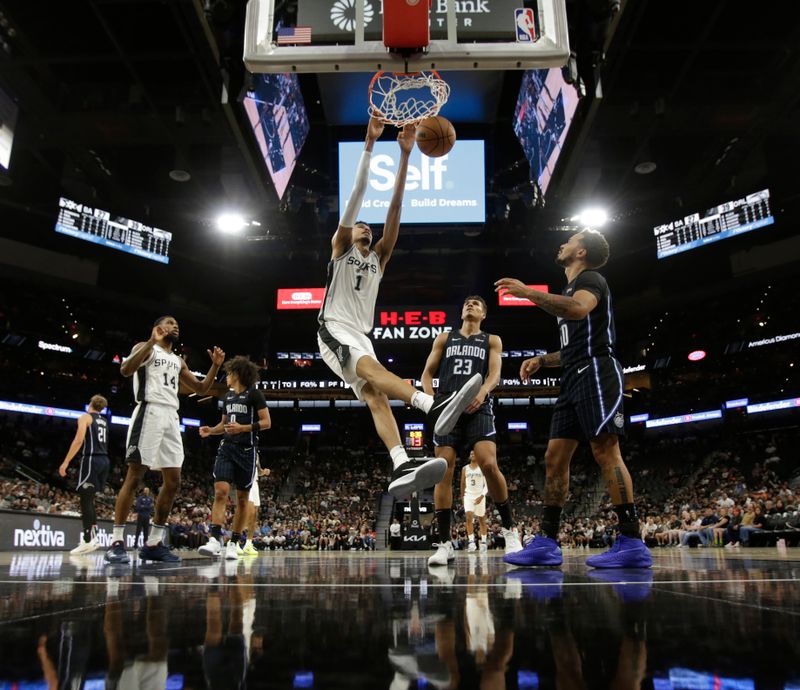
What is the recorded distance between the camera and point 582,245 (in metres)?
4.08

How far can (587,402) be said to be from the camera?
3660 millimetres

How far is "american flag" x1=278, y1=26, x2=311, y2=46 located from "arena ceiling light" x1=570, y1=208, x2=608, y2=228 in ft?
44.0

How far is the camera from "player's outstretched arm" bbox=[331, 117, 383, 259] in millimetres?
3994

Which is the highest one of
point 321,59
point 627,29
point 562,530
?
point 627,29

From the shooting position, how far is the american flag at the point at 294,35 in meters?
5.32

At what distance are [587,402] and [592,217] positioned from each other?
15680 millimetres

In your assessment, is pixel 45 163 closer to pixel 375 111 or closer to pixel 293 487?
pixel 375 111

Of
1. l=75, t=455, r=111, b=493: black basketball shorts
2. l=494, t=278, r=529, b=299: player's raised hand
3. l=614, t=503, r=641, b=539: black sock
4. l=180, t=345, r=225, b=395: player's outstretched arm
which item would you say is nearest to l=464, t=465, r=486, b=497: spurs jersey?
l=75, t=455, r=111, b=493: black basketball shorts

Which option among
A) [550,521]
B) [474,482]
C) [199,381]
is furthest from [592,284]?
[474,482]

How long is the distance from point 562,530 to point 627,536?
63.3 ft

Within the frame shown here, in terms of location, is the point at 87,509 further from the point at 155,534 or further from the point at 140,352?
the point at 140,352

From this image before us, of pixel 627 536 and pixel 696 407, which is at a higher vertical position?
pixel 696 407

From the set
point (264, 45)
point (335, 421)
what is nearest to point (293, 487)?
point (335, 421)

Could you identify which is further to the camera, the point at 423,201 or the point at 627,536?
the point at 423,201
